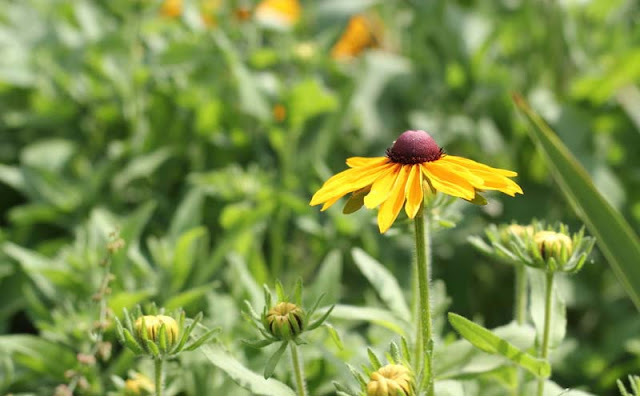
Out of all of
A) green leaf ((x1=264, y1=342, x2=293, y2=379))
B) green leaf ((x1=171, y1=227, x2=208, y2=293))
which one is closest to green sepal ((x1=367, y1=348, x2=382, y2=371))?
green leaf ((x1=264, y1=342, x2=293, y2=379))

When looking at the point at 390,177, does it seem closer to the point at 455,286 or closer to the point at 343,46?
the point at 455,286

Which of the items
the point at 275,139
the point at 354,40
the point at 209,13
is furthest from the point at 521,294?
the point at 354,40

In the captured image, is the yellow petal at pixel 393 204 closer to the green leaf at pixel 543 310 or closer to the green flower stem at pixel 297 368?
the green flower stem at pixel 297 368

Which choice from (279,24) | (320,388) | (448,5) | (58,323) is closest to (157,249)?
(58,323)

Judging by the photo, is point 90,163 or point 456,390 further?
point 90,163

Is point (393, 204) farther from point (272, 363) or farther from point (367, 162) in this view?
point (272, 363)

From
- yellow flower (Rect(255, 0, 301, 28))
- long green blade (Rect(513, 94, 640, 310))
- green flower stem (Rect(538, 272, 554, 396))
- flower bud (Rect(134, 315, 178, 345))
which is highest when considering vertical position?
yellow flower (Rect(255, 0, 301, 28))

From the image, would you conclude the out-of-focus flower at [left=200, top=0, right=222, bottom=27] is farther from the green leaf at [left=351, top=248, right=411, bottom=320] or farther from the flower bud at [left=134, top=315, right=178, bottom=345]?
the flower bud at [left=134, top=315, right=178, bottom=345]

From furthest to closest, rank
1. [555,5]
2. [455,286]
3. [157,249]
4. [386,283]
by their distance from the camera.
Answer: [555,5] → [455,286] → [157,249] → [386,283]
